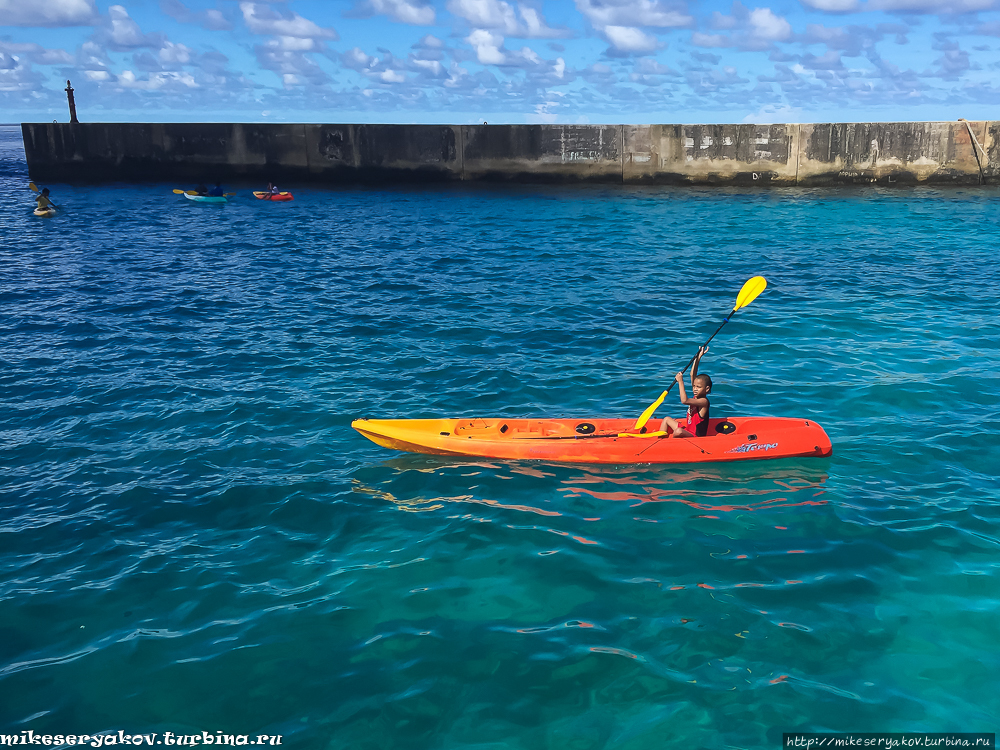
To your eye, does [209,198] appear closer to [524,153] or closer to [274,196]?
[274,196]

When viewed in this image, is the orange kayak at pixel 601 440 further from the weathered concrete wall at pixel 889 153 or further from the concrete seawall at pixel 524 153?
the weathered concrete wall at pixel 889 153

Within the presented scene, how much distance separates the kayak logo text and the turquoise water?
0.24m

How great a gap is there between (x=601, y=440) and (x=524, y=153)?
85.6ft

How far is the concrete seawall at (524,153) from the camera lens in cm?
2962

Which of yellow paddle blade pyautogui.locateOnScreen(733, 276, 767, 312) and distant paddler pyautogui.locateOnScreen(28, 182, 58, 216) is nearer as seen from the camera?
yellow paddle blade pyautogui.locateOnScreen(733, 276, 767, 312)

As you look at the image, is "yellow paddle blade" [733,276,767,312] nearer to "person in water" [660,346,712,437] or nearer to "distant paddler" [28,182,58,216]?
"person in water" [660,346,712,437]

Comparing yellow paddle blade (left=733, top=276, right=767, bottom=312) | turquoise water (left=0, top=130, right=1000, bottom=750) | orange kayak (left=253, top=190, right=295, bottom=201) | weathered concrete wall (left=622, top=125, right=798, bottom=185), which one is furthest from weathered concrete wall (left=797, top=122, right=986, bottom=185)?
yellow paddle blade (left=733, top=276, right=767, bottom=312)

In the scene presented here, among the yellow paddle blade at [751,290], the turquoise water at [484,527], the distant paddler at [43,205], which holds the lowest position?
the turquoise water at [484,527]

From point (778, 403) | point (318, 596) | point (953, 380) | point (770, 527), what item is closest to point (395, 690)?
point (318, 596)

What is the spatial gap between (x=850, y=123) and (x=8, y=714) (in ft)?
107

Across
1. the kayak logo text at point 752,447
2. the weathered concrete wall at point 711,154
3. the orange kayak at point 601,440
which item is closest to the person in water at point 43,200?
the weathered concrete wall at point 711,154

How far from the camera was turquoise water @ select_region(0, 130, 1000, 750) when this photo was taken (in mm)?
5066

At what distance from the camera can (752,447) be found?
8.25 metres

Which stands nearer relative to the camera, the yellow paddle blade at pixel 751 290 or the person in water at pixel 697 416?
the person in water at pixel 697 416
